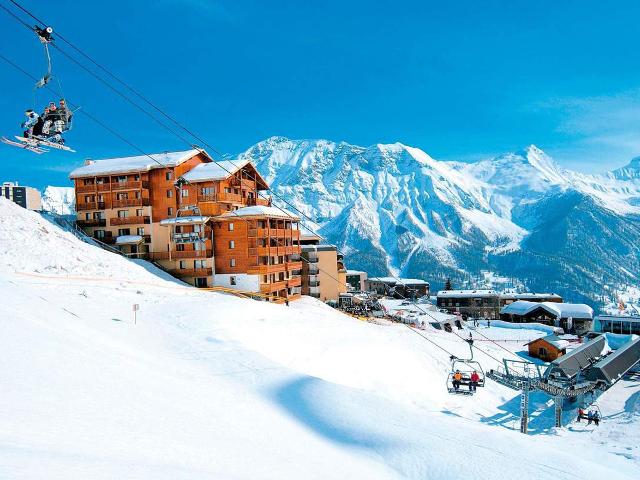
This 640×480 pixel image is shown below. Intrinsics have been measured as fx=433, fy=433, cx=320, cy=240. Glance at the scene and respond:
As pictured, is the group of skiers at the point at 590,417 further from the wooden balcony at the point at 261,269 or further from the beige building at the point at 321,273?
the beige building at the point at 321,273

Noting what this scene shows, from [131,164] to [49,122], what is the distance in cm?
2950

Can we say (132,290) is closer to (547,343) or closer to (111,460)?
(111,460)

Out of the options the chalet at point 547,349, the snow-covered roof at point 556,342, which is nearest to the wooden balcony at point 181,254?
the chalet at point 547,349

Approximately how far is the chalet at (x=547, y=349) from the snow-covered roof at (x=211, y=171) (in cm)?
3956

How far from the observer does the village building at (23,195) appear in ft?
185

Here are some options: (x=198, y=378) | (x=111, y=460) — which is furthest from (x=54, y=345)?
(x=111, y=460)

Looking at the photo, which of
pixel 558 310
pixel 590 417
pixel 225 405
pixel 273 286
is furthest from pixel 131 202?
pixel 558 310

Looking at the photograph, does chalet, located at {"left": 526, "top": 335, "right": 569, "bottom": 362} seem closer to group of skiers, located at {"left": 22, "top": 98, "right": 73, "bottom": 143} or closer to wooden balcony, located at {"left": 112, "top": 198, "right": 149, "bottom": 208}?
wooden balcony, located at {"left": 112, "top": 198, "right": 149, "bottom": 208}

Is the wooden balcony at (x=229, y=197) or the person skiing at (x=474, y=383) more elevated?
the wooden balcony at (x=229, y=197)

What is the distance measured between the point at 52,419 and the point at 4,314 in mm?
8576

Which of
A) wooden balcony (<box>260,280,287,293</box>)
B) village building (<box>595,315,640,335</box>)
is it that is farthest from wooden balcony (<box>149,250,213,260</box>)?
village building (<box>595,315,640,335</box>)

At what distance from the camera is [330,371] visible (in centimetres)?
→ 2223

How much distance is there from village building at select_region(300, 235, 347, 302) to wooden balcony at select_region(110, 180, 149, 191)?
77.2 feet

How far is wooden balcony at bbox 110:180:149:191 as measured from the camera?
4550 cm
